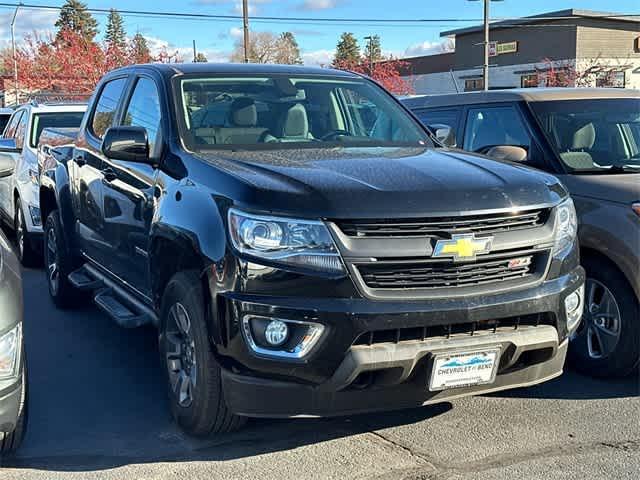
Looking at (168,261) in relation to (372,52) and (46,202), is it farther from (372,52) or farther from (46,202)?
(372,52)

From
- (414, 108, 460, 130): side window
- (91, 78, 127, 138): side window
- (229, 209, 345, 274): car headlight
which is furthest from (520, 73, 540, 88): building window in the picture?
(229, 209, 345, 274): car headlight

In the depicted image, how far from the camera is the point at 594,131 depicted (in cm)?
576

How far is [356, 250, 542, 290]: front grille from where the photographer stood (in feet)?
11.4

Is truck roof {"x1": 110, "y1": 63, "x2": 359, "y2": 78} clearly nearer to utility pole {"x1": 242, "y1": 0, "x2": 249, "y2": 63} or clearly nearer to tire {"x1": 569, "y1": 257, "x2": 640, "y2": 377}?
tire {"x1": 569, "y1": 257, "x2": 640, "y2": 377}

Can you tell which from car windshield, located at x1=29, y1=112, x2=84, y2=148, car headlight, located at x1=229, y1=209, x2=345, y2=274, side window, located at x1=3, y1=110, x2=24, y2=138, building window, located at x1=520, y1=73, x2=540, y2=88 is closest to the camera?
car headlight, located at x1=229, y1=209, x2=345, y2=274

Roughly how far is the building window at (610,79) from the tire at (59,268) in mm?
34389

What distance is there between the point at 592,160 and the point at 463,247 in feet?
7.88

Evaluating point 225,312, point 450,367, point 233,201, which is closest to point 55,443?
point 225,312

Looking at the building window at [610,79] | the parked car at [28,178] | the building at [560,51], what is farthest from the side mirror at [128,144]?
the building window at [610,79]

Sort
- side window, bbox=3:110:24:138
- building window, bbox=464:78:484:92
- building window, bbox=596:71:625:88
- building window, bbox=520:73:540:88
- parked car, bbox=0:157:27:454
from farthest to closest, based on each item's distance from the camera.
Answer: building window, bbox=464:78:484:92 → building window, bbox=520:73:540:88 → building window, bbox=596:71:625:88 → side window, bbox=3:110:24:138 → parked car, bbox=0:157:27:454

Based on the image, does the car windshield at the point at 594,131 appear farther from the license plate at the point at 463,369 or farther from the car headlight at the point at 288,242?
the car headlight at the point at 288,242

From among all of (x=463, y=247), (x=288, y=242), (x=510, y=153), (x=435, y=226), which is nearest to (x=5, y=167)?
(x=288, y=242)

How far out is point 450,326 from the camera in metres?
3.56

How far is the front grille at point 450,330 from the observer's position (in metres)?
3.45
